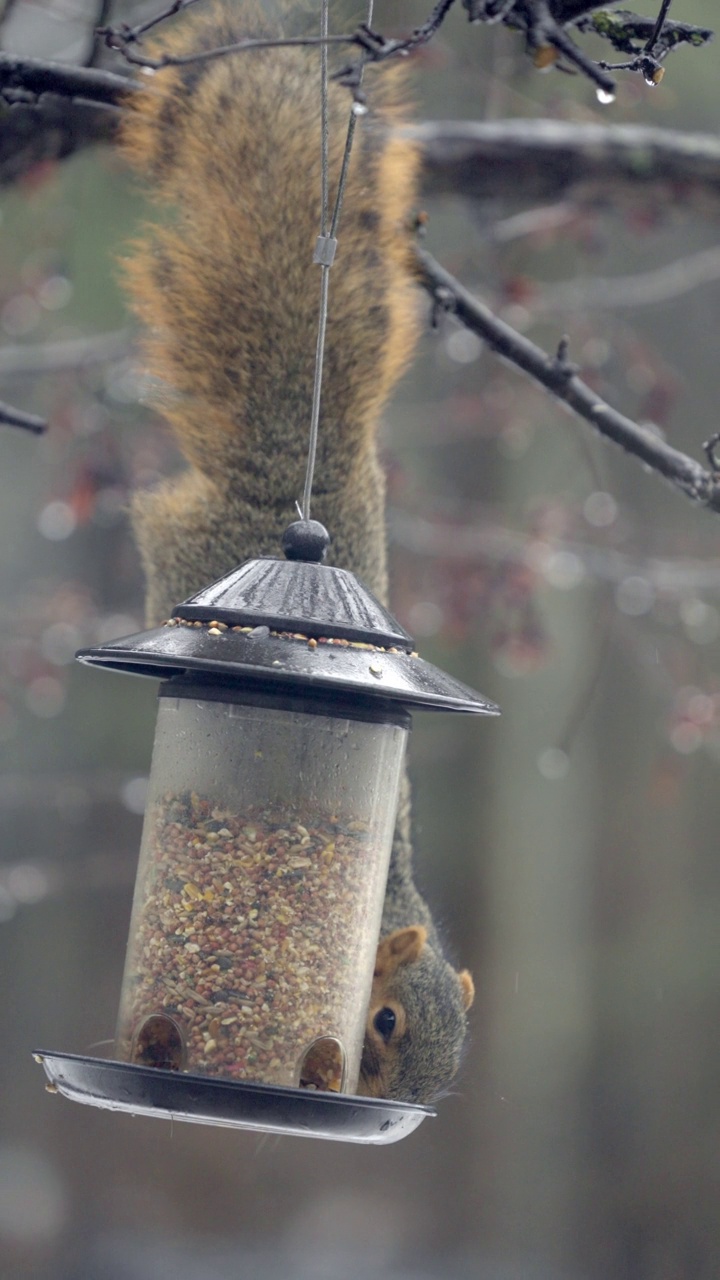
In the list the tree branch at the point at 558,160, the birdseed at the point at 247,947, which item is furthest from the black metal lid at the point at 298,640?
the tree branch at the point at 558,160

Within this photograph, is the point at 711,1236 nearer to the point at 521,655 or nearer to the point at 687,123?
the point at 521,655

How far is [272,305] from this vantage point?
76.3 inches

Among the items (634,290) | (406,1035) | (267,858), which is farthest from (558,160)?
(267,858)

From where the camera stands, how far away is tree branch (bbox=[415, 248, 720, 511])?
1.74 m

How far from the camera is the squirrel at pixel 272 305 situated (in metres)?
1.84

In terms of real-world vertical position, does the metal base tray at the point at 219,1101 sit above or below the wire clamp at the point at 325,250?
below

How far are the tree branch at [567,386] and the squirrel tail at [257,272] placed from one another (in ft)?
0.34

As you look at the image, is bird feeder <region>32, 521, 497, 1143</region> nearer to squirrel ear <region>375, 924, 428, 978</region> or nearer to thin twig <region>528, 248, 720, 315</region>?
squirrel ear <region>375, 924, 428, 978</region>

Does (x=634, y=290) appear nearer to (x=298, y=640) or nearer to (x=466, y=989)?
(x=466, y=989)

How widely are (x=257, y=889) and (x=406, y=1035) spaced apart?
54cm

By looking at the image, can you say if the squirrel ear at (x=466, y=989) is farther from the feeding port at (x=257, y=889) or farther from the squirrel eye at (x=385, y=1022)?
the feeding port at (x=257, y=889)

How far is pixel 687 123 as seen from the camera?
5.70 meters

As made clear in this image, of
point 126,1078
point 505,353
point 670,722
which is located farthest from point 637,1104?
point 126,1078

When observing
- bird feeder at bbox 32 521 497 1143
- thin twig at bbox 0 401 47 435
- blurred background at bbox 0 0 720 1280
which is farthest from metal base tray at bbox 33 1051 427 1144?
blurred background at bbox 0 0 720 1280
